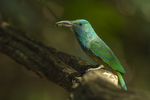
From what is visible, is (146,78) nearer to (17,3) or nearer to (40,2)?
(40,2)

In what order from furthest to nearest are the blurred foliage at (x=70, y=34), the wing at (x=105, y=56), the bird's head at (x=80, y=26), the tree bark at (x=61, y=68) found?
the blurred foliage at (x=70, y=34), the bird's head at (x=80, y=26), the wing at (x=105, y=56), the tree bark at (x=61, y=68)

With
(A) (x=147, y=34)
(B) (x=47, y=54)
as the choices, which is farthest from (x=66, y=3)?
(A) (x=147, y=34)

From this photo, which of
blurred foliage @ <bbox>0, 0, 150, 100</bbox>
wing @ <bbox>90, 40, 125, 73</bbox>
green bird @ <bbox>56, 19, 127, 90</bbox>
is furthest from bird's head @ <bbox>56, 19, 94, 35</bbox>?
blurred foliage @ <bbox>0, 0, 150, 100</bbox>

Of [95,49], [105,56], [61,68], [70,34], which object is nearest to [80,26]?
[95,49]

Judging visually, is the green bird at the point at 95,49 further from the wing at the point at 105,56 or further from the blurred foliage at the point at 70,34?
the blurred foliage at the point at 70,34

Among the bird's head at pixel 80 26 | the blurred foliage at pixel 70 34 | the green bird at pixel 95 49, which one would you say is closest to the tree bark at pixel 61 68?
the green bird at pixel 95 49

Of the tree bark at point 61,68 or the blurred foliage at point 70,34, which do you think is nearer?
the tree bark at point 61,68

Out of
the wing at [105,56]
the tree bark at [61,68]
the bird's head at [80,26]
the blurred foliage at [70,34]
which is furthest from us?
Result: the blurred foliage at [70,34]

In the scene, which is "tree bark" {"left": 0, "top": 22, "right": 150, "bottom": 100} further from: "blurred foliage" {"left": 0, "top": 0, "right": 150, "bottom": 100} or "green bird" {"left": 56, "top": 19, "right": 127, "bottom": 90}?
"blurred foliage" {"left": 0, "top": 0, "right": 150, "bottom": 100}
